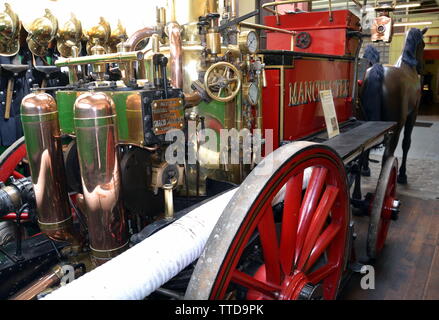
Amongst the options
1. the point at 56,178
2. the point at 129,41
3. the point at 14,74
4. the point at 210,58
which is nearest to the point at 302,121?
the point at 210,58

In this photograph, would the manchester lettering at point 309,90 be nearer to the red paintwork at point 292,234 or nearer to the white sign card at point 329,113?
the white sign card at point 329,113

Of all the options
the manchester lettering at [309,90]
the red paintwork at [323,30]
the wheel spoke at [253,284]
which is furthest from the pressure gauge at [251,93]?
the red paintwork at [323,30]

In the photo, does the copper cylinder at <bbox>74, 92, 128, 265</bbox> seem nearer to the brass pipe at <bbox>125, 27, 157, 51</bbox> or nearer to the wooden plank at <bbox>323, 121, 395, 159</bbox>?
the brass pipe at <bbox>125, 27, 157, 51</bbox>

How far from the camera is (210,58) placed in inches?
65.6

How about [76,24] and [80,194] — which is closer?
[80,194]

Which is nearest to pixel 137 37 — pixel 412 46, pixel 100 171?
pixel 100 171

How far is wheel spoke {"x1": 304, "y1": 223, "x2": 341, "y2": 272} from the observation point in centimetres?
136

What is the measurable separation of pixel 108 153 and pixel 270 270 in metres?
0.63

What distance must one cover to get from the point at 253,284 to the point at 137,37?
51.5 inches

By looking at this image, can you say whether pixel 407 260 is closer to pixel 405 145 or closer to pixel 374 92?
pixel 374 92

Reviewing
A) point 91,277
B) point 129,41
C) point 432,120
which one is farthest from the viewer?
point 432,120

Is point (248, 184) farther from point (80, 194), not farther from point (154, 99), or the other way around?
point (80, 194)

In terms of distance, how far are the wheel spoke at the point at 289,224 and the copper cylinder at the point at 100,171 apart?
0.55 m

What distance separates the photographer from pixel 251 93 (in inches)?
72.7
